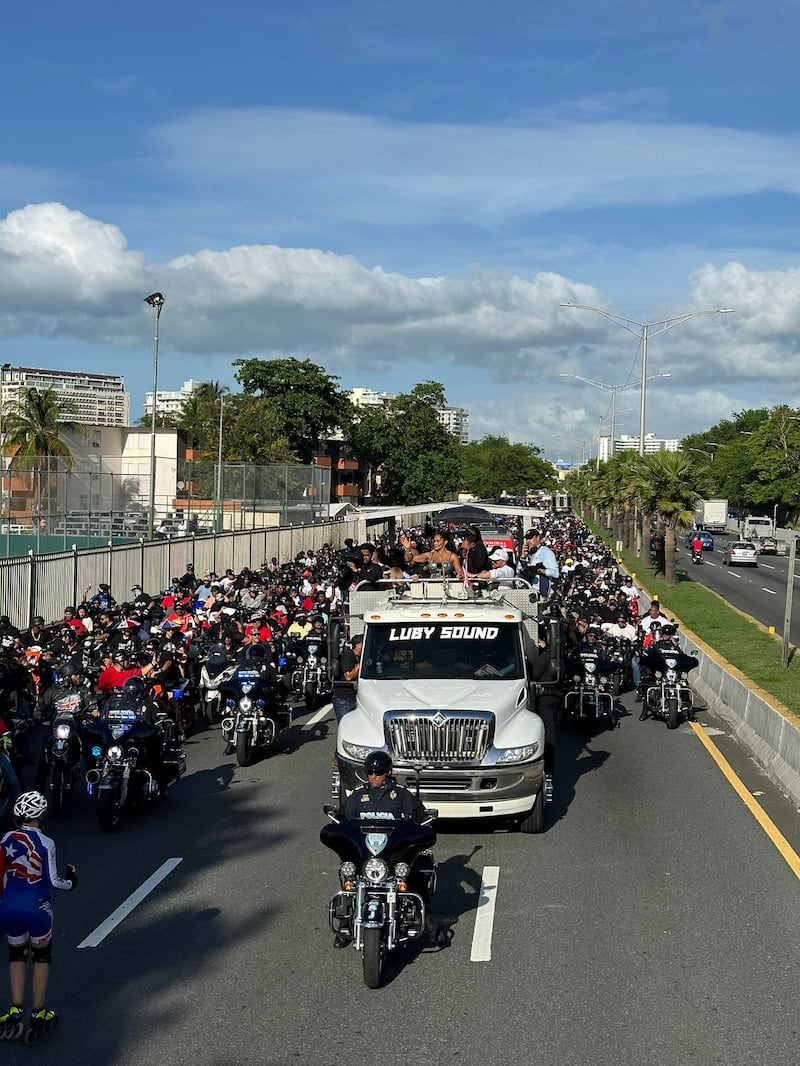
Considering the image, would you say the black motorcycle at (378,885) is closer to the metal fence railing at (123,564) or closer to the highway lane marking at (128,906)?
the highway lane marking at (128,906)

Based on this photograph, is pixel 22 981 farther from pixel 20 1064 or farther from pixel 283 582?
pixel 283 582

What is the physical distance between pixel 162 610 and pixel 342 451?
96.9 metres

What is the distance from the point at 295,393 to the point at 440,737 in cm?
9531

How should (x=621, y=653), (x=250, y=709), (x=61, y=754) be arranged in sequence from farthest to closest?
(x=621, y=653)
(x=250, y=709)
(x=61, y=754)

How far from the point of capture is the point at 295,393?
10600cm

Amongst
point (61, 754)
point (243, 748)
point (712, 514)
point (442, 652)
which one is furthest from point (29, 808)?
point (712, 514)

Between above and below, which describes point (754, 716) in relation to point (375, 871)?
below

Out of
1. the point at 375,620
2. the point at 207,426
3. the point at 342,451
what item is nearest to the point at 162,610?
the point at 375,620

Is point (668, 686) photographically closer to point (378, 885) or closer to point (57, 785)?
point (57, 785)

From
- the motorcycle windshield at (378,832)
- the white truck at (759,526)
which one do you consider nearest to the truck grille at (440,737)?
the motorcycle windshield at (378,832)

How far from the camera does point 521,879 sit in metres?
11.1

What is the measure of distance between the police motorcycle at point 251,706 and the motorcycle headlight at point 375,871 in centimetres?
816

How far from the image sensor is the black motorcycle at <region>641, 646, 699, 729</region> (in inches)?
795

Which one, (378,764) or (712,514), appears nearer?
(378,764)
